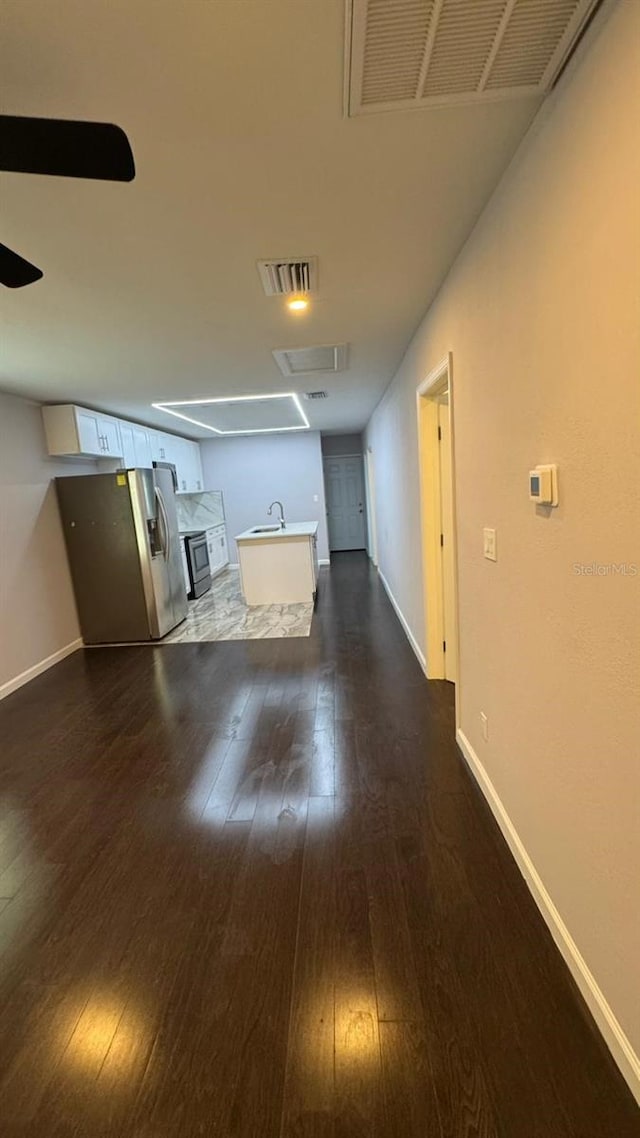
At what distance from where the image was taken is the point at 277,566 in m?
5.93

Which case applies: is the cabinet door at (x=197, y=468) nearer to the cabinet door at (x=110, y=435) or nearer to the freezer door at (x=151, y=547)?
the cabinet door at (x=110, y=435)

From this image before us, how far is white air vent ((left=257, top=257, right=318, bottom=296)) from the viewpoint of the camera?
6.60 feet

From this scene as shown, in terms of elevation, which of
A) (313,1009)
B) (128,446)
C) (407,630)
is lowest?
(313,1009)

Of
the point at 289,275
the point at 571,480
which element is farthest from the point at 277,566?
the point at 571,480

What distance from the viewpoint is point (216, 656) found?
4.36m

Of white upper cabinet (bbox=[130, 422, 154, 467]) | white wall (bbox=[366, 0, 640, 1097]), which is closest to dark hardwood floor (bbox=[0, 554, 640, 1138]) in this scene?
white wall (bbox=[366, 0, 640, 1097])

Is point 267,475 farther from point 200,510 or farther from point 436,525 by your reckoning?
point 436,525

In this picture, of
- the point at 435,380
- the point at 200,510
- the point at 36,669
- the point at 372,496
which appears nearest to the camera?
the point at 435,380

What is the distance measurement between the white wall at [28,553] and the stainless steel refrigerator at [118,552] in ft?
0.49

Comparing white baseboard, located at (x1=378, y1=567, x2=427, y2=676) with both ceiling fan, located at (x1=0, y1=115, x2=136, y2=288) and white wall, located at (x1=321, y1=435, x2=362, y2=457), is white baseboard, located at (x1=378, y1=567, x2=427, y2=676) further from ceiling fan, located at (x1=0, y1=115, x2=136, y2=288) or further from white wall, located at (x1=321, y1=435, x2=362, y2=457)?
white wall, located at (x1=321, y1=435, x2=362, y2=457)

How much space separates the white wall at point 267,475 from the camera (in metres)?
8.29

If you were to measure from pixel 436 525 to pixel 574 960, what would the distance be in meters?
2.32

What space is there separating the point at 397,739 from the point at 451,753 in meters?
0.31

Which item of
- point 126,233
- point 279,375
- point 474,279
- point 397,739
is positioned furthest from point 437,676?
point 126,233
